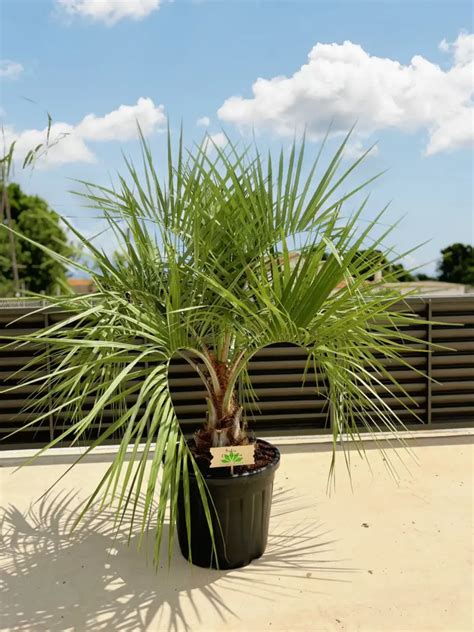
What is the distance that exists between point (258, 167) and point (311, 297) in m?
0.55

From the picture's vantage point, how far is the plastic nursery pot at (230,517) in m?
2.00

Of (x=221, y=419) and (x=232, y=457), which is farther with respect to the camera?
(x=221, y=419)

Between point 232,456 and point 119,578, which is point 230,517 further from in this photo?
point 119,578

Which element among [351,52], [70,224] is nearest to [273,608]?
[70,224]

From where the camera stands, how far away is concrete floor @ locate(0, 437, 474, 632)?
5.82ft

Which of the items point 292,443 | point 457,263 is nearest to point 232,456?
point 292,443

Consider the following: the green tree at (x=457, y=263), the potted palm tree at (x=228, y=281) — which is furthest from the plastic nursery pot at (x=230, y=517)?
the green tree at (x=457, y=263)

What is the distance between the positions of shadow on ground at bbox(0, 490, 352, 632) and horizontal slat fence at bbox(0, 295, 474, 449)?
1141 mm

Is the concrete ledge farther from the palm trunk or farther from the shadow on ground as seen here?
the palm trunk

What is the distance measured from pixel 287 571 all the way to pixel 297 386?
175cm

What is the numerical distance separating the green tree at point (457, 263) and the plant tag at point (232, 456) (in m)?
42.8

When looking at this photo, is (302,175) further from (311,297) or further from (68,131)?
(68,131)

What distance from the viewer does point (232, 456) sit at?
6.52ft

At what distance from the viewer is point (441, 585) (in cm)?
196
